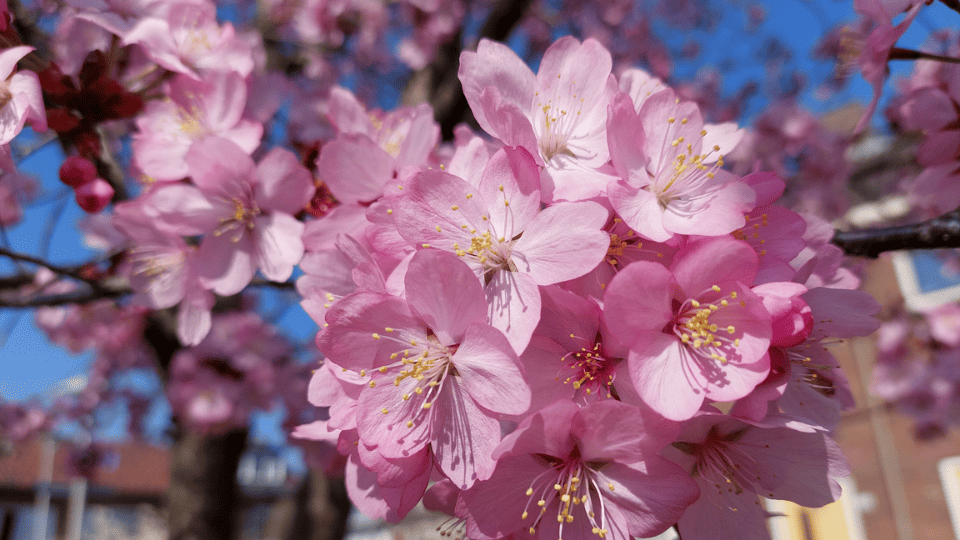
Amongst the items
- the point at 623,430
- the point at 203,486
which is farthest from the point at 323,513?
the point at 623,430

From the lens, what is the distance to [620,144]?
860 mm

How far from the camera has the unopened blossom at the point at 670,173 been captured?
792 millimetres

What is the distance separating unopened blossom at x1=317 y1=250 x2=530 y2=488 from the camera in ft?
2.42

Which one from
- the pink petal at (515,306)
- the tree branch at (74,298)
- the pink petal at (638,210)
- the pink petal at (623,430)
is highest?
the pink petal at (638,210)

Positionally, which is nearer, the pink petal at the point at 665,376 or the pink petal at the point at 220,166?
the pink petal at the point at 665,376

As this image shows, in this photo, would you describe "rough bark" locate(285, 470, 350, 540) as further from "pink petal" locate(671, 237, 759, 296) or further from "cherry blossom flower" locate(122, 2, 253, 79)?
"pink petal" locate(671, 237, 759, 296)

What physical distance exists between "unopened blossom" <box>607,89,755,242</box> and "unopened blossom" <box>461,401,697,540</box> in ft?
0.88

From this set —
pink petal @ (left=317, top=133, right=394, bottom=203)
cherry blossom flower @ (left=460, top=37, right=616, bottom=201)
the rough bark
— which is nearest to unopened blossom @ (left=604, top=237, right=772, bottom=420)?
cherry blossom flower @ (left=460, top=37, right=616, bottom=201)

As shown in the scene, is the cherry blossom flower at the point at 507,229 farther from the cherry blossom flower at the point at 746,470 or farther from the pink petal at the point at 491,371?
the cherry blossom flower at the point at 746,470

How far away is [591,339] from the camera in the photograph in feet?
2.59

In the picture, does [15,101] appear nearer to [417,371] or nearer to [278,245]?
[278,245]

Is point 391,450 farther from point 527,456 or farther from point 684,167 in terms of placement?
point 684,167

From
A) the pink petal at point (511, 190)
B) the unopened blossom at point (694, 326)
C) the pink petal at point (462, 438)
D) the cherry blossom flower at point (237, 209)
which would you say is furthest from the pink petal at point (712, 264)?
the cherry blossom flower at point (237, 209)

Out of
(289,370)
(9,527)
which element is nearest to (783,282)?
(289,370)
